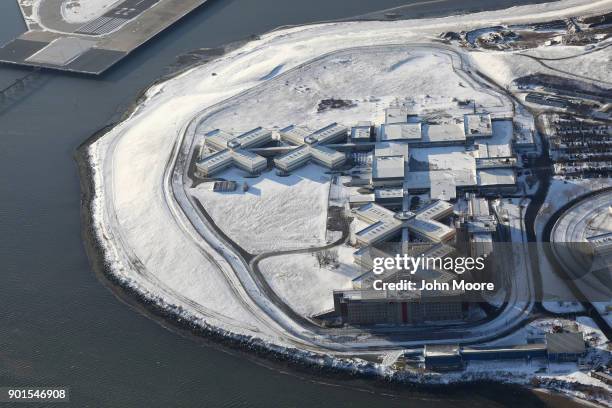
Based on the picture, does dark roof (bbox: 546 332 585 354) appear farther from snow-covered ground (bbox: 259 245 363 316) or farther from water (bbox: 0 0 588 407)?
snow-covered ground (bbox: 259 245 363 316)

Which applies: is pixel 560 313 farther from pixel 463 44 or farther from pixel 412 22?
pixel 412 22

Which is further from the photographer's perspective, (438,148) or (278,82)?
(278,82)

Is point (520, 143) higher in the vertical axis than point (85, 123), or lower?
lower

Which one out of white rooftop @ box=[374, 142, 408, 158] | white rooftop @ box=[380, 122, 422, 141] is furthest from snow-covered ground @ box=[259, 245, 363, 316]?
white rooftop @ box=[380, 122, 422, 141]

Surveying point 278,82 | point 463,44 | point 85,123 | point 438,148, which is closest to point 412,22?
point 463,44

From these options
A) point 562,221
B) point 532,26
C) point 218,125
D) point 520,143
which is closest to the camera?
point 562,221

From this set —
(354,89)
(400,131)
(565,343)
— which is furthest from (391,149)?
(565,343)

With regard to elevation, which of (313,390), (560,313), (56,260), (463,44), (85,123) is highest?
(463,44)

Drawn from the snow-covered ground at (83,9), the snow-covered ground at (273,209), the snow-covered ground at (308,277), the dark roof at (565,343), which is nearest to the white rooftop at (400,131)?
the snow-covered ground at (273,209)
